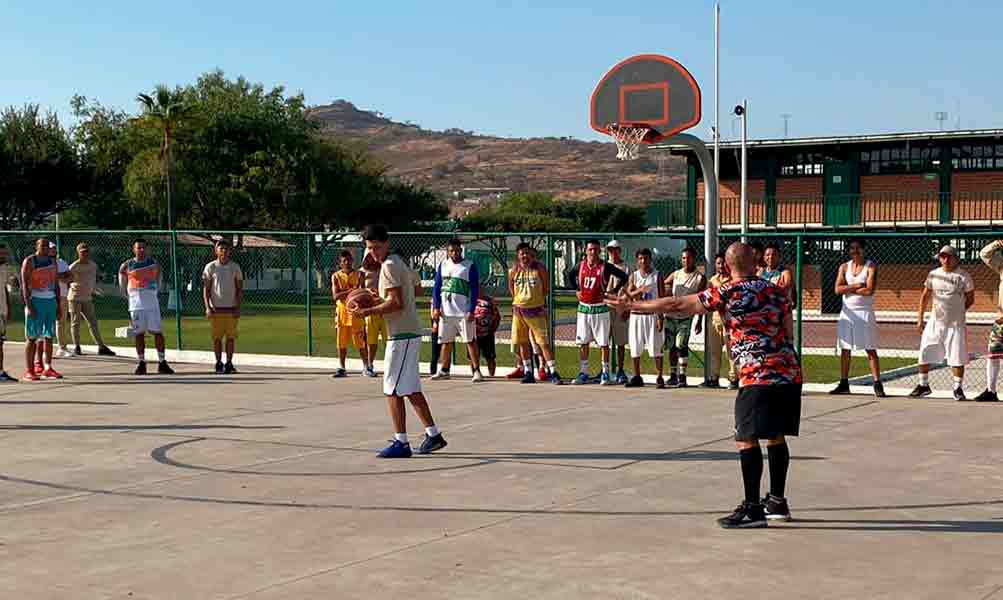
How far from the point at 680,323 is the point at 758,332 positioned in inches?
335

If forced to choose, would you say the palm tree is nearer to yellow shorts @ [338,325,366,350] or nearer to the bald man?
yellow shorts @ [338,325,366,350]

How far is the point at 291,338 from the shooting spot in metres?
30.5

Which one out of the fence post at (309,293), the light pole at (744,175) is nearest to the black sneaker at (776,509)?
the fence post at (309,293)

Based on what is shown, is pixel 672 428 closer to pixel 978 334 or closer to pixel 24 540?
pixel 24 540

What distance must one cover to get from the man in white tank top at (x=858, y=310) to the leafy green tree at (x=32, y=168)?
161ft

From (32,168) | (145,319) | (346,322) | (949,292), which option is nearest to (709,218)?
(949,292)

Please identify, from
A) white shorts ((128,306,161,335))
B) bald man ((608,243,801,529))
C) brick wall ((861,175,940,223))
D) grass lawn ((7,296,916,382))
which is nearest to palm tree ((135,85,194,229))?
grass lawn ((7,296,916,382))

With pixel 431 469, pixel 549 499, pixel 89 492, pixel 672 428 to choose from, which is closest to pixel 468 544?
pixel 549 499

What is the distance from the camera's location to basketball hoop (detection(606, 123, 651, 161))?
18406mm

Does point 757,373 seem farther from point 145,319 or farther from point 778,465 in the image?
point 145,319

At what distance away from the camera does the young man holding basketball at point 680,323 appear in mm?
16516

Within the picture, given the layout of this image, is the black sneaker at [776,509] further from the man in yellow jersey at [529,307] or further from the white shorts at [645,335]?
the man in yellow jersey at [529,307]

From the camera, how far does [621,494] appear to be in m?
9.65

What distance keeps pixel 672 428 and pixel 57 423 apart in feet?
21.4
